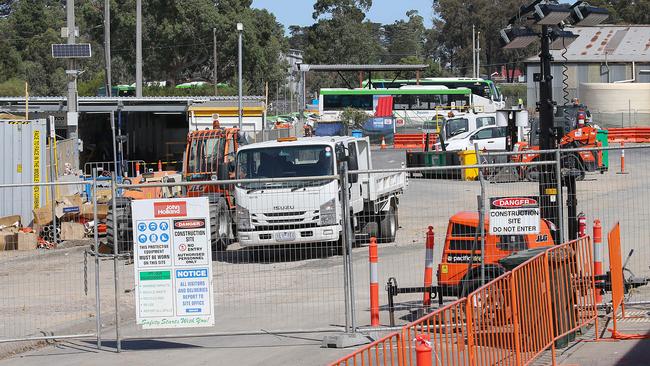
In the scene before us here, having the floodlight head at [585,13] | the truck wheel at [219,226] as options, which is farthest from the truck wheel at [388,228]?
the floodlight head at [585,13]

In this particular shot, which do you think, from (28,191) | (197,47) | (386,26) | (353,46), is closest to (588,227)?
(28,191)

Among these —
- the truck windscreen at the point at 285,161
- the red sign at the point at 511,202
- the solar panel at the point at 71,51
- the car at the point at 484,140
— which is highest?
the solar panel at the point at 71,51

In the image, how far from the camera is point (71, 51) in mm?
28266

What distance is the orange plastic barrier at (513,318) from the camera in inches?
302

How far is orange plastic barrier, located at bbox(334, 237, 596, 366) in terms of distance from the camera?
302 inches

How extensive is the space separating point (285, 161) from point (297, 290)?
20.3ft

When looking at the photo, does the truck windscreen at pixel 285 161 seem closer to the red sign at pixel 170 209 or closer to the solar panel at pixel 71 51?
the red sign at pixel 170 209

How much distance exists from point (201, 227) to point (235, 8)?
7550 cm

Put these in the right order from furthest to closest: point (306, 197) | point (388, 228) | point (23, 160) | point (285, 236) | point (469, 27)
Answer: point (469, 27)
point (23, 160)
point (388, 228)
point (285, 236)
point (306, 197)

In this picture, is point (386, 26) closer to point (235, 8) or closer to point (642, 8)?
point (642, 8)

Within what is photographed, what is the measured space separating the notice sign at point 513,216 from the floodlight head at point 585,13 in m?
4.03

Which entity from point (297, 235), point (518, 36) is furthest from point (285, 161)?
point (518, 36)

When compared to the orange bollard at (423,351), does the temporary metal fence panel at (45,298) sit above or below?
below

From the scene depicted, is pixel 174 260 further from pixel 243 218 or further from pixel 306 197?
Answer: pixel 243 218
